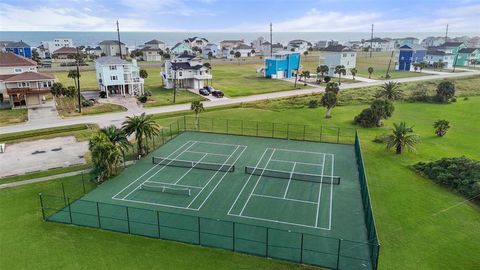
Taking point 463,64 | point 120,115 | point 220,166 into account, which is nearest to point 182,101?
point 120,115

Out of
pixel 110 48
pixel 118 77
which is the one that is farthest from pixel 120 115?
pixel 110 48

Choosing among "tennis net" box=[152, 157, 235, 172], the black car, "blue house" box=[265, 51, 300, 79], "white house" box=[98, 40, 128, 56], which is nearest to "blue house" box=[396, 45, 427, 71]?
"blue house" box=[265, 51, 300, 79]

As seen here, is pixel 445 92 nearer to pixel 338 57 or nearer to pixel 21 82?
pixel 338 57

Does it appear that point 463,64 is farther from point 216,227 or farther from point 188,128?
point 216,227

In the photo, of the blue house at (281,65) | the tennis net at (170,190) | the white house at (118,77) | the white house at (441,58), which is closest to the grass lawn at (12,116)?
the white house at (118,77)

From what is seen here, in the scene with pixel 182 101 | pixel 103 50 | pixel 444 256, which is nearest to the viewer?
pixel 444 256
